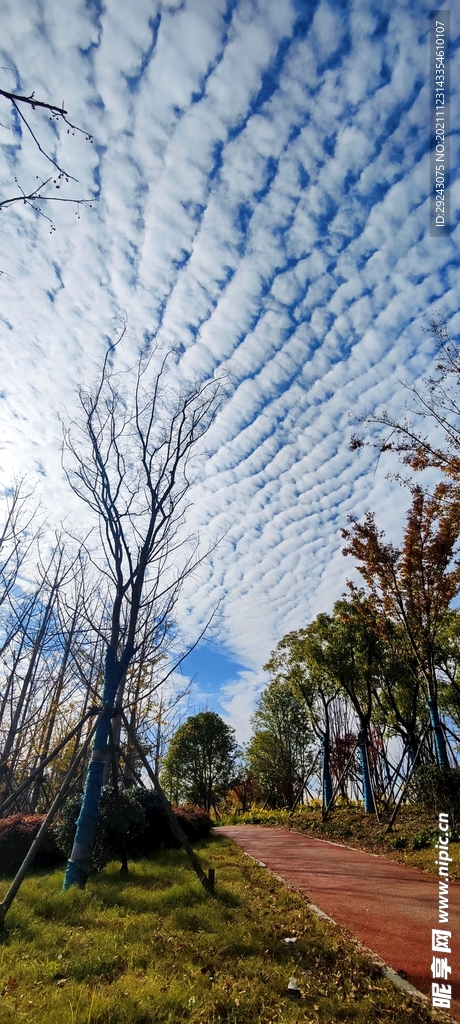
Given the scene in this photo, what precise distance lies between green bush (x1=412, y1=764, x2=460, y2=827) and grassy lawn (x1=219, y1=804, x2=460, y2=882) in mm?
Result: 432

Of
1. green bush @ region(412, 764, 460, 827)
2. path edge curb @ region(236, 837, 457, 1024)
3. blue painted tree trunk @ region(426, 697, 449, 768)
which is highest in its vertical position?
blue painted tree trunk @ region(426, 697, 449, 768)

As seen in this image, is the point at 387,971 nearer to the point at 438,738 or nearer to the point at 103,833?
the point at 103,833

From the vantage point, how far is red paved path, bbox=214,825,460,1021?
4055mm

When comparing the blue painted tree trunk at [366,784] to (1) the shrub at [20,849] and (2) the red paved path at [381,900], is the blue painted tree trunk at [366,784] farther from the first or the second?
(1) the shrub at [20,849]

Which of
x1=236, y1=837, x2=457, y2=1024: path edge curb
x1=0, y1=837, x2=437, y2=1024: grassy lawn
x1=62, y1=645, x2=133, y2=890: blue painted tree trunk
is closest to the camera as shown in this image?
x1=0, y1=837, x2=437, y2=1024: grassy lawn

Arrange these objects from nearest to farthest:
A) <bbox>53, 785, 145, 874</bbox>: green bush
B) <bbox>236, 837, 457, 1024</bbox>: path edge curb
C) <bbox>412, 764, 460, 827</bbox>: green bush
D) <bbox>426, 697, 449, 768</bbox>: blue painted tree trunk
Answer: <bbox>236, 837, 457, 1024</bbox>: path edge curb < <bbox>53, 785, 145, 874</bbox>: green bush < <bbox>412, 764, 460, 827</bbox>: green bush < <bbox>426, 697, 449, 768</bbox>: blue painted tree trunk

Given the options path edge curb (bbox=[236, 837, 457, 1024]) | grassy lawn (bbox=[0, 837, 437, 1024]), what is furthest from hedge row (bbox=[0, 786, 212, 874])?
path edge curb (bbox=[236, 837, 457, 1024])

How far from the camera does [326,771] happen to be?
62.4ft

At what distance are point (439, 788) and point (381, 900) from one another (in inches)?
206

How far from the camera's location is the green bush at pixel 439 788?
1000 cm

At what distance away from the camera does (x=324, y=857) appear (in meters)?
9.62

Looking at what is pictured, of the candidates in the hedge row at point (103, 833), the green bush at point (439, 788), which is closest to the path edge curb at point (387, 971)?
the hedge row at point (103, 833)

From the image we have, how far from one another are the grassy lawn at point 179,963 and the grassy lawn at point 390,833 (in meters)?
4.18

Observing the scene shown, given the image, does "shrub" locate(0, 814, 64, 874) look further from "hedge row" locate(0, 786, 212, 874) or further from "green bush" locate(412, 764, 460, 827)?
"green bush" locate(412, 764, 460, 827)
